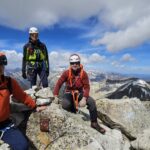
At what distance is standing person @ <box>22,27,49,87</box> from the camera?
18344mm

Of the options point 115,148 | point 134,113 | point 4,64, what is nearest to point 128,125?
point 134,113

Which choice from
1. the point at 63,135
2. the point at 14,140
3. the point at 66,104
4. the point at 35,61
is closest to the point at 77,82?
the point at 66,104

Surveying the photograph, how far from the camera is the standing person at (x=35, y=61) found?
18.3 metres

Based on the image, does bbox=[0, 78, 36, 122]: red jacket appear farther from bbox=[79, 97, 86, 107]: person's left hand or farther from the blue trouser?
bbox=[79, 97, 86, 107]: person's left hand

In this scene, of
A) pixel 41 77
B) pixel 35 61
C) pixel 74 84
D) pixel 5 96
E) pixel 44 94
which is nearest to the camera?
pixel 5 96

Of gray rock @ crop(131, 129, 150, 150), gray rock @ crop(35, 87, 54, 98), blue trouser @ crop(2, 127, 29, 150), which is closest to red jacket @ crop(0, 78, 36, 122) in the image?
blue trouser @ crop(2, 127, 29, 150)

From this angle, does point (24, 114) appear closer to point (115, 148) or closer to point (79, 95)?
point (79, 95)

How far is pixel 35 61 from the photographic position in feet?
61.2

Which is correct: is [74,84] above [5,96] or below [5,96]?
above

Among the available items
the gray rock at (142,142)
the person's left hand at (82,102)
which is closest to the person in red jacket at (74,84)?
the person's left hand at (82,102)

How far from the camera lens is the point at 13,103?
1469cm

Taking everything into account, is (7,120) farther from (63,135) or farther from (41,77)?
(41,77)

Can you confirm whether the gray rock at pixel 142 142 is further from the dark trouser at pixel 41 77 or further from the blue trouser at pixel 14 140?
the blue trouser at pixel 14 140

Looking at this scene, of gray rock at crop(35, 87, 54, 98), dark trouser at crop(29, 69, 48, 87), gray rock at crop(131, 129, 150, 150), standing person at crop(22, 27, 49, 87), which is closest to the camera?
gray rock at crop(131, 129, 150, 150)
